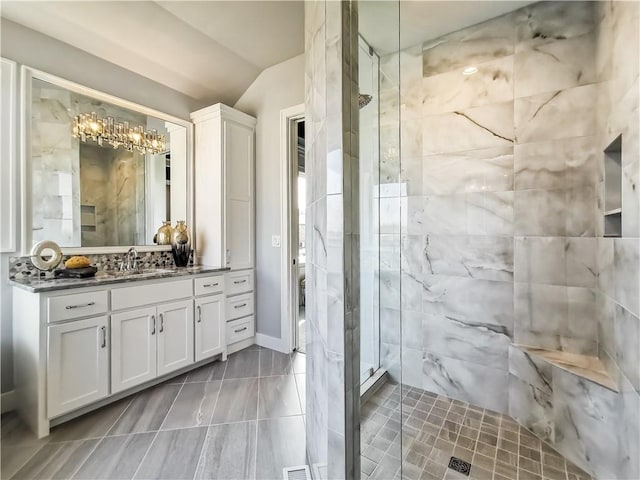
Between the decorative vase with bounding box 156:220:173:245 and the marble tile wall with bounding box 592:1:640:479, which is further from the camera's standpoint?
the decorative vase with bounding box 156:220:173:245

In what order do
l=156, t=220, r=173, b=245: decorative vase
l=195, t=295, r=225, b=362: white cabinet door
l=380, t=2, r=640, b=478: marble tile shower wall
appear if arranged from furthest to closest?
l=156, t=220, r=173, b=245: decorative vase < l=195, t=295, r=225, b=362: white cabinet door < l=380, t=2, r=640, b=478: marble tile shower wall

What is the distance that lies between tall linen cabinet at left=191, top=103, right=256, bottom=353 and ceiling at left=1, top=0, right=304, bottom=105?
0.37 m

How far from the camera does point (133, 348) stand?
196 cm

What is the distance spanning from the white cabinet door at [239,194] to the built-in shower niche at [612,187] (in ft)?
8.67

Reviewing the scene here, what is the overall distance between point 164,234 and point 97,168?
0.71 meters

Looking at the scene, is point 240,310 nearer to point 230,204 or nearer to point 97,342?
point 230,204

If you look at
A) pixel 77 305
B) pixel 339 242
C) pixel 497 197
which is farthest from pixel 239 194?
pixel 497 197

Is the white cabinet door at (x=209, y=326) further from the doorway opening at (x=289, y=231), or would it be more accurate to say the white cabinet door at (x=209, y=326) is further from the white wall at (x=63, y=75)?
the white wall at (x=63, y=75)

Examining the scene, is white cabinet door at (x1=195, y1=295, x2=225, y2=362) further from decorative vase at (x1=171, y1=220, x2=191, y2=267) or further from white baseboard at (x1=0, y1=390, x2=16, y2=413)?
white baseboard at (x1=0, y1=390, x2=16, y2=413)

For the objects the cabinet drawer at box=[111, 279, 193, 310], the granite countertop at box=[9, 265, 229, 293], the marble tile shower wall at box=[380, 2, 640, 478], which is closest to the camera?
the marble tile shower wall at box=[380, 2, 640, 478]

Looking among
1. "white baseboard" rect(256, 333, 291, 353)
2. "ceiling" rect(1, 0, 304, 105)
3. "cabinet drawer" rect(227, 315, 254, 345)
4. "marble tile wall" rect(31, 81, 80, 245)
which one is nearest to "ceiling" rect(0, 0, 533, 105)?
"ceiling" rect(1, 0, 304, 105)

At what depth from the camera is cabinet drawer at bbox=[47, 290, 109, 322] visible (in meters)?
1.63

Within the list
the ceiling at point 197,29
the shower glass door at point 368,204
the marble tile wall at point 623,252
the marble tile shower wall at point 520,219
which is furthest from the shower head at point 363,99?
the marble tile wall at point 623,252

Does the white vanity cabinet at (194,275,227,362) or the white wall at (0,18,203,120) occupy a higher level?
the white wall at (0,18,203,120)
